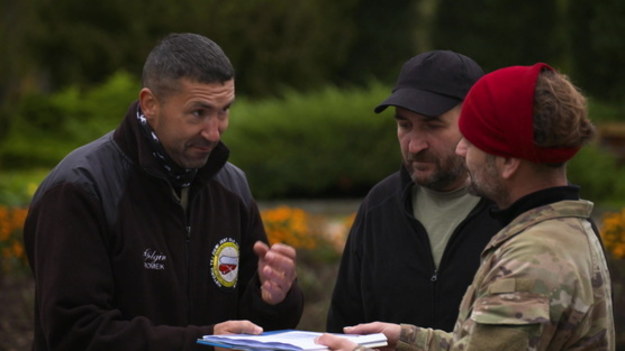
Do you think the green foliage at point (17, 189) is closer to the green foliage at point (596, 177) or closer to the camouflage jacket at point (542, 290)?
the green foliage at point (596, 177)

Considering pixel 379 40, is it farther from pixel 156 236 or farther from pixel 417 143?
pixel 156 236

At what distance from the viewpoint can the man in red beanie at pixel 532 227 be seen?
3.12m

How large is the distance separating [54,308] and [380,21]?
79.8 ft

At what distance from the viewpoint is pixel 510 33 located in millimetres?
26500

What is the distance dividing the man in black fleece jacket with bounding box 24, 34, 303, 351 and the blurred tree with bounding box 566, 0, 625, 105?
50.4 feet

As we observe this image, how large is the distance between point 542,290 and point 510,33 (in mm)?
23996

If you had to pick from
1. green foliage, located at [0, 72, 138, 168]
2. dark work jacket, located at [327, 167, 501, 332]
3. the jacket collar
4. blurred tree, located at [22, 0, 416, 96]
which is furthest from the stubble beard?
blurred tree, located at [22, 0, 416, 96]

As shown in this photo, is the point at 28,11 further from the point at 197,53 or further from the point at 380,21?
the point at 197,53

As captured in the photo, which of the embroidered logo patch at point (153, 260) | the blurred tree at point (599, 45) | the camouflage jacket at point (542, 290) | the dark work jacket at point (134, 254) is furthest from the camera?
the blurred tree at point (599, 45)

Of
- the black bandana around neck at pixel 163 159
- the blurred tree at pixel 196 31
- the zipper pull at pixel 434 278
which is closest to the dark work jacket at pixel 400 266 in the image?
the zipper pull at pixel 434 278

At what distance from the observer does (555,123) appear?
3.21 metres

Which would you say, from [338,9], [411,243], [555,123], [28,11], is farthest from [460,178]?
[338,9]

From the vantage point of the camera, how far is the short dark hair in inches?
162

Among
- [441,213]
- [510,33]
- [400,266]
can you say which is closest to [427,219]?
[441,213]
